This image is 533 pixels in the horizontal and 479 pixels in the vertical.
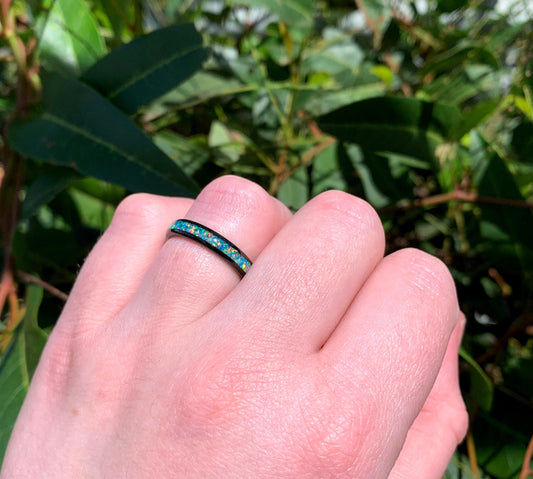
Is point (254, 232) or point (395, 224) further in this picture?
point (395, 224)

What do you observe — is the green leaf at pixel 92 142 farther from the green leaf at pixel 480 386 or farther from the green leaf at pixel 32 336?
the green leaf at pixel 480 386

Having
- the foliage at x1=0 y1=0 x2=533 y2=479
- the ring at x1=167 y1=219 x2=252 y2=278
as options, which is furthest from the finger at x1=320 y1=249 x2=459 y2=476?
the foliage at x1=0 y1=0 x2=533 y2=479

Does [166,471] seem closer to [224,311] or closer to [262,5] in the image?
[224,311]

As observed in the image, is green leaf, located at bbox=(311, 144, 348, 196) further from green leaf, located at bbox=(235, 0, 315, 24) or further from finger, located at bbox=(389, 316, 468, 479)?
finger, located at bbox=(389, 316, 468, 479)

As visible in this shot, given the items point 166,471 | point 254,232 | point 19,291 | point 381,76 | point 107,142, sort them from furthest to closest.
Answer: point 381,76
point 19,291
point 107,142
point 254,232
point 166,471

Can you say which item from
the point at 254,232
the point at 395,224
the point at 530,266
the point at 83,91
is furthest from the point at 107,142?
the point at 530,266
